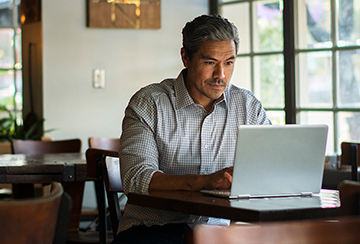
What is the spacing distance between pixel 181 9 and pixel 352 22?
1746mm

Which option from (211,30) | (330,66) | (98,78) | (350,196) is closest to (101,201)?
(211,30)

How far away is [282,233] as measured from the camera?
740 millimetres

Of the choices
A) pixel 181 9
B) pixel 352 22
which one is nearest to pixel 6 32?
pixel 181 9

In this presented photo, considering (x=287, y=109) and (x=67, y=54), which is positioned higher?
(x=67, y=54)

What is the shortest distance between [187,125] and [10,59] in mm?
3867

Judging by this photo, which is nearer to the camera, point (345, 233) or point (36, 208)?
point (345, 233)

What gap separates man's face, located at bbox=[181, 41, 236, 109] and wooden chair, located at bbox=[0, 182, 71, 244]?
3.08 ft

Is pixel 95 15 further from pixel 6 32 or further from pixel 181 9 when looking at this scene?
pixel 6 32

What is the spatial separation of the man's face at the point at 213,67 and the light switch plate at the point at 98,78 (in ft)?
8.74

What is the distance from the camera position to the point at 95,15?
441 centimetres

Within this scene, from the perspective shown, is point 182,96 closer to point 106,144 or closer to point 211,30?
point 211,30

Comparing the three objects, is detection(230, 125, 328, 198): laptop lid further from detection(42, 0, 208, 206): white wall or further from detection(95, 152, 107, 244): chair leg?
detection(42, 0, 208, 206): white wall

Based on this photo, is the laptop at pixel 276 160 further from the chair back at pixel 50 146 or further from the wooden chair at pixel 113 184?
the chair back at pixel 50 146

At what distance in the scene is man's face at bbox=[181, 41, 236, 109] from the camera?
184 cm
